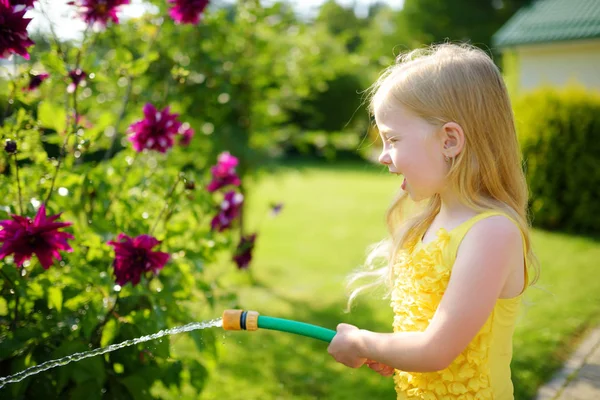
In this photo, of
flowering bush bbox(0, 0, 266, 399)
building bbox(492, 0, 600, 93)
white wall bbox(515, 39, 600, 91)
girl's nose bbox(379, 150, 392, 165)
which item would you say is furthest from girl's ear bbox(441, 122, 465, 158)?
white wall bbox(515, 39, 600, 91)

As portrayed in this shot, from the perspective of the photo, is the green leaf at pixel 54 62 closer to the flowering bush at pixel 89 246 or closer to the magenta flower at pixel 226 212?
the flowering bush at pixel 89 246

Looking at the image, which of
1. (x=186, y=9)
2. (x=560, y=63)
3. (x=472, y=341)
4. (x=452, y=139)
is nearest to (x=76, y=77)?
(x=186, y=9)

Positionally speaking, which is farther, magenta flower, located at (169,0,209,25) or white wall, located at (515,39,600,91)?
white wall, located at (515,39,600,91)

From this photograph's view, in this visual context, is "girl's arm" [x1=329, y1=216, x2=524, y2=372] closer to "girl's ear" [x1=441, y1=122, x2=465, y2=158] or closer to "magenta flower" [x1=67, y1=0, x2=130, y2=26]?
"girl's ear" [x1=441, y1=122, x2=465, y2=158]

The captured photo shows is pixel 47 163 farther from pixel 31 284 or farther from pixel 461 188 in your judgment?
pixel 461 188

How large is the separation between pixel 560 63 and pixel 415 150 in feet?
38.8

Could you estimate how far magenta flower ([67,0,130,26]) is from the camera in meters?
2.30

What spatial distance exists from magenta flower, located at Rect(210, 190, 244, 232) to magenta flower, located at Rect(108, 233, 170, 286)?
86 cm

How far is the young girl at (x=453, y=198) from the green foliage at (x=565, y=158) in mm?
7093

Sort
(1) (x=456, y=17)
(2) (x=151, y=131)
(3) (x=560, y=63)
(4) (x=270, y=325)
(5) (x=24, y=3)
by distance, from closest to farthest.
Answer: (4) (x=270, y=325) < (5) (x=24, y=3) < (2) (x=151, y=131) < (3) (x=560, y=63) < (1) (x=456, y=17)

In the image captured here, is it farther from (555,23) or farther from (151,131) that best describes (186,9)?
(555,23)

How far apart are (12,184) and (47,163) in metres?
0.15

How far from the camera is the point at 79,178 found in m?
2.29

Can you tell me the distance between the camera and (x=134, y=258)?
2043 mm
